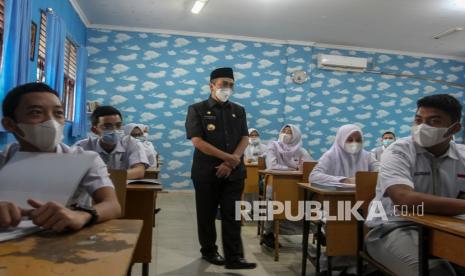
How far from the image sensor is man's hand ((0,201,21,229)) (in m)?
0.91

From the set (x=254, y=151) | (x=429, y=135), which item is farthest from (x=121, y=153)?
(x=254, y=151)

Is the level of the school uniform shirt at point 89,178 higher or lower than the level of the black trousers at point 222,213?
higher

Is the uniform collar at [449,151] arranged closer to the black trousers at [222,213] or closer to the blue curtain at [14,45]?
the black trousers at [222,213]

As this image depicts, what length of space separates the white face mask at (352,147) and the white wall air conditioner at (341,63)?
4966 millimetres

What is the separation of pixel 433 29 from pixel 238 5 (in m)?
3.54

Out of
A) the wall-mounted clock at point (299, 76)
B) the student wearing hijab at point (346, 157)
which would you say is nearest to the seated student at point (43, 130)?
the student wearing hijab at point (346, 157)

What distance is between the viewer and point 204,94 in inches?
299

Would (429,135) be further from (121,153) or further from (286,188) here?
(121,153)

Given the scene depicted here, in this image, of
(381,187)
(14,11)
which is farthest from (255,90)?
(381,187)

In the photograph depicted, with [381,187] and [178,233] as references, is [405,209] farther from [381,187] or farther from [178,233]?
[178,233]

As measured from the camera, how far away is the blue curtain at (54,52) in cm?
459

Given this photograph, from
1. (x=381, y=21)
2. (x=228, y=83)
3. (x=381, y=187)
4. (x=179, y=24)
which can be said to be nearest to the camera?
(x=381, y=187)

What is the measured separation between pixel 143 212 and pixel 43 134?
116 centimetres

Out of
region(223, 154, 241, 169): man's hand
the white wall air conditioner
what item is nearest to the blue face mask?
region(223, 154, 241, 169): man's hand
